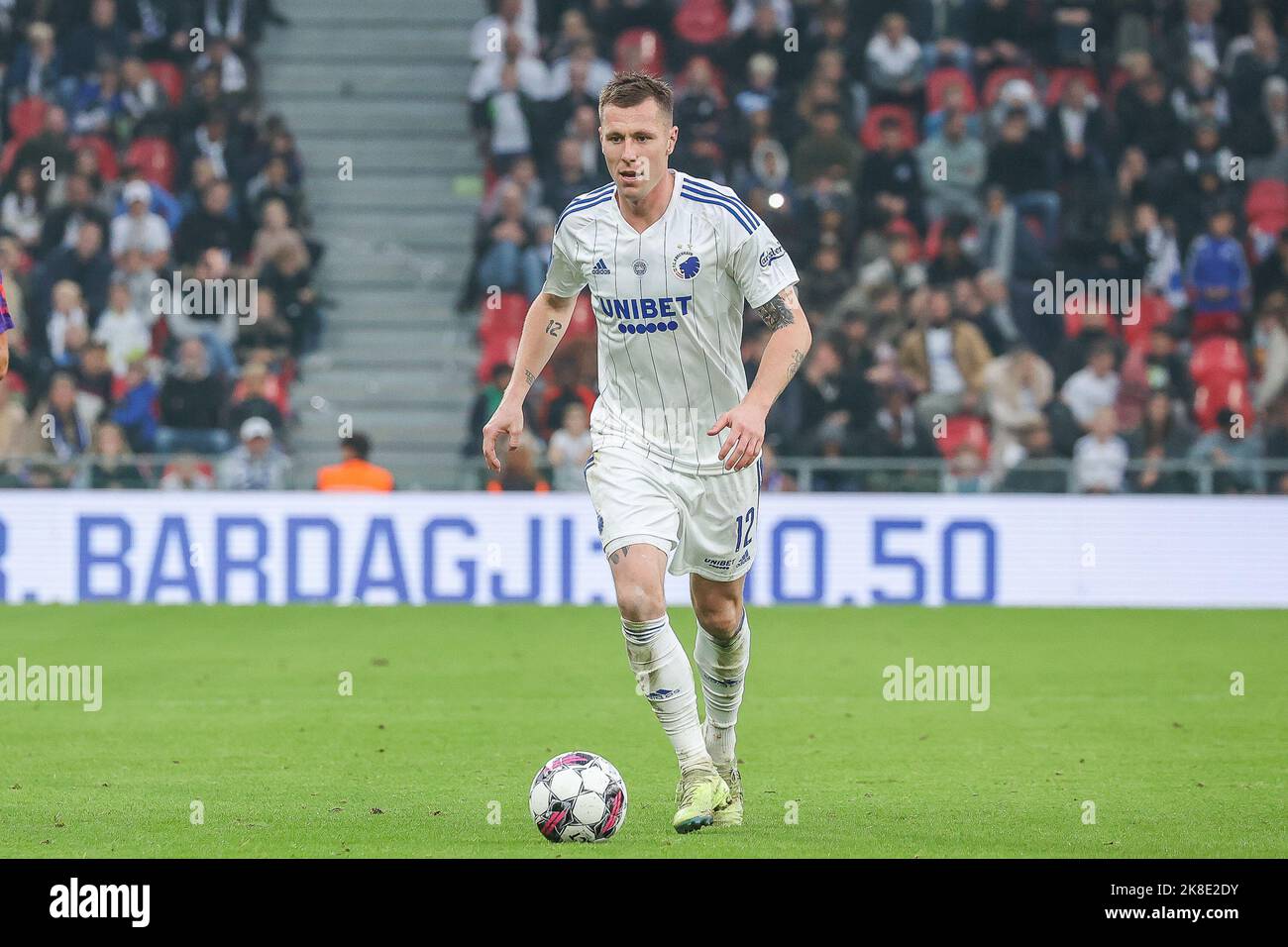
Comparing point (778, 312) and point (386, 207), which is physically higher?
point (386, 207)

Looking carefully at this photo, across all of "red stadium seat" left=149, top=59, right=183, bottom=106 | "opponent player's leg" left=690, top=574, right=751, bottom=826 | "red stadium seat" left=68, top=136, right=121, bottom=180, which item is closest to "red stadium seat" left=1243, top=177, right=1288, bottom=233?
"red stadium seat" left=149, top=59, right=183, bottom=106

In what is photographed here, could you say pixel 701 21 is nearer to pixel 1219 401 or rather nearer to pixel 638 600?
pixel 1219 401

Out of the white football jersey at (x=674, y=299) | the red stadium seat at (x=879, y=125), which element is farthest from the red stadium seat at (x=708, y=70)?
the white football jersey at (x=674, y=299)

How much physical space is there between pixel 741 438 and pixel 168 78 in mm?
14696

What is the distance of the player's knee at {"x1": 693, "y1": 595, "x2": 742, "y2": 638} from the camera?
6.62 meters

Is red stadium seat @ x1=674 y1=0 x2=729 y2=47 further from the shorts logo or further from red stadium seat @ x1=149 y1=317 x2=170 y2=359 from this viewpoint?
the shorts logo

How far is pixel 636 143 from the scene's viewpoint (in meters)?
6.17

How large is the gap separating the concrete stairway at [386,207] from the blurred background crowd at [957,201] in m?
0.90

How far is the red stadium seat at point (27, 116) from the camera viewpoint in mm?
18844

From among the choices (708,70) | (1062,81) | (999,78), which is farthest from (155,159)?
(1062,81)

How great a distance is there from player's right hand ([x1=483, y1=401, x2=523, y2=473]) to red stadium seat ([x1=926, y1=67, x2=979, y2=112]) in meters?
12.6

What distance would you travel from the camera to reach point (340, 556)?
1447cm
